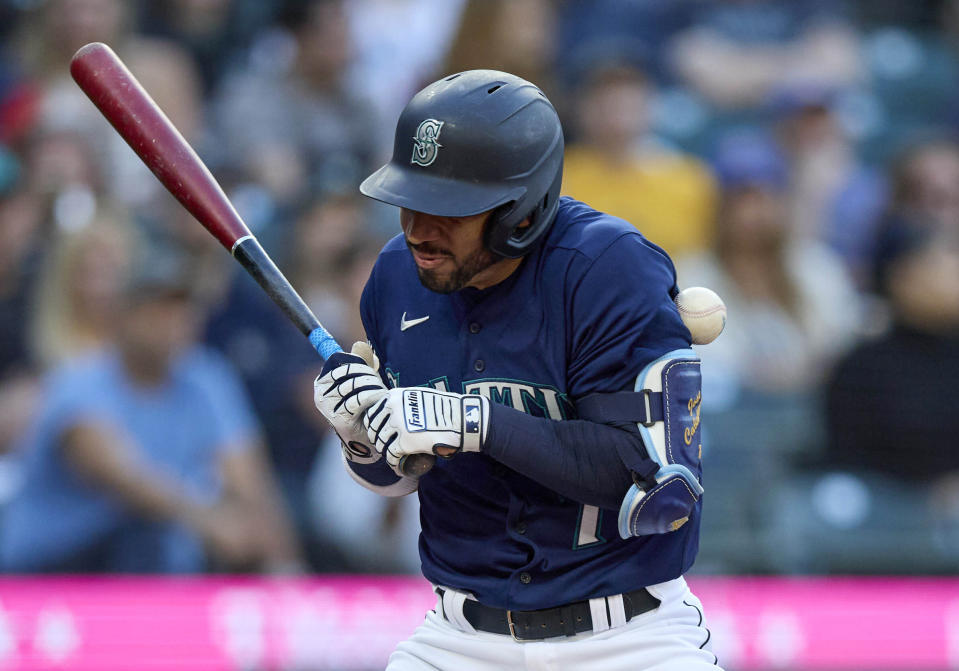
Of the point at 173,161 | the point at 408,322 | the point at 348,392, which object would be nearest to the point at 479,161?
the point at 408,322

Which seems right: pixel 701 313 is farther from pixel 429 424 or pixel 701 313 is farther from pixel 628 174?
pixel 628 174

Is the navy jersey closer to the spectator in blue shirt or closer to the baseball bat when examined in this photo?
the baseball bat

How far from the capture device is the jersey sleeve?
8.11 ft

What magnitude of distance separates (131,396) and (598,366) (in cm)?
363

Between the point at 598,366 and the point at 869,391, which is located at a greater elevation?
the point at 869,391

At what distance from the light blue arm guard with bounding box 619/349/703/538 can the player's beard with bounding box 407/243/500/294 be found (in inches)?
15.1

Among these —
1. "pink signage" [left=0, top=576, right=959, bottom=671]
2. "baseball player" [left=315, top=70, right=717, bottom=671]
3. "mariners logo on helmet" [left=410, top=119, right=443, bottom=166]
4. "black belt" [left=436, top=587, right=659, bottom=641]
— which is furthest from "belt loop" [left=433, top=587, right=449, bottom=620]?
"pink signage" [left=0, top=576, right=959, bottom=671]

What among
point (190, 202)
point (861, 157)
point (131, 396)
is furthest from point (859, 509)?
point (190, 202)

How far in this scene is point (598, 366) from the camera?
2.48 m

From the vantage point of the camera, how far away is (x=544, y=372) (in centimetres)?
256

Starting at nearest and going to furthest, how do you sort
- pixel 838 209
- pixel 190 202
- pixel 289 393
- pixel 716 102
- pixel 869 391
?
pixel 190 202
pixel 289 393
pixel 869 391
pixel 838 209
pixel 716 102

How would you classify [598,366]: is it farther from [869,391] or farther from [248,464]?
[869,391]

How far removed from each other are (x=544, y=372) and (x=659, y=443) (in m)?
0.27

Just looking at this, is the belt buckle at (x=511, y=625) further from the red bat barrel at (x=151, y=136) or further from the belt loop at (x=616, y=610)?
the red bat barrel at (x=151, y=136)
